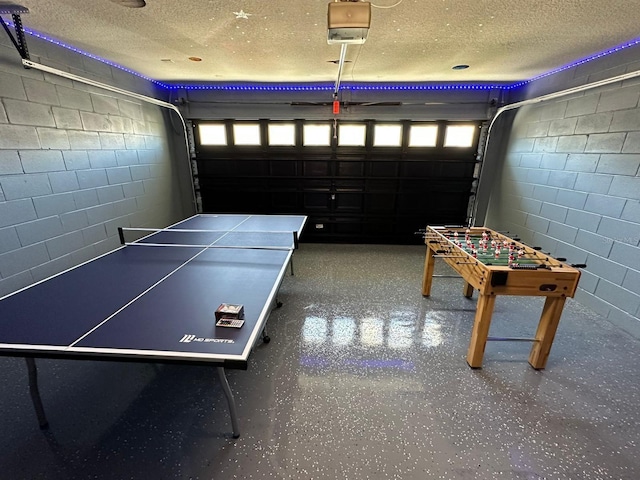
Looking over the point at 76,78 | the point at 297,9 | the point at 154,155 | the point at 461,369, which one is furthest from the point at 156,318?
the point at 154,155

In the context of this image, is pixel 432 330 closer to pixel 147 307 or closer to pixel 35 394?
pixel 147 307

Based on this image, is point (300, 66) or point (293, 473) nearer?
point (293, 473)

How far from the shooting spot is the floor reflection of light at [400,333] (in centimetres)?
226

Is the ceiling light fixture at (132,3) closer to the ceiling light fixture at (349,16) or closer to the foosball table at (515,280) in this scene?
the ceiling light fixture at (349,16)

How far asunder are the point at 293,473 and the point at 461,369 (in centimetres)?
132

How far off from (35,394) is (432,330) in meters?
2.66

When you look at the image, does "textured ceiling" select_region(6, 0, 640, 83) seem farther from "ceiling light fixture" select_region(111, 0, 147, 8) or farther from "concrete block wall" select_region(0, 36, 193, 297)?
"concrete block wall" select_region(0, 36, 193, 297)

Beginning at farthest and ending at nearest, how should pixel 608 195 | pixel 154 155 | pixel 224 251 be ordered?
pixel 154 155, pixel 608 195, pixel 224 251

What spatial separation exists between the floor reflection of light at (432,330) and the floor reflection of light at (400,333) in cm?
11

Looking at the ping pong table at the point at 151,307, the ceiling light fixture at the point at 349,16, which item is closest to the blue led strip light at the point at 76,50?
the ping pong table at the point at 151,307

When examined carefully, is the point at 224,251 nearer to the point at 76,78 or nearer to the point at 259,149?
the point at 76,78

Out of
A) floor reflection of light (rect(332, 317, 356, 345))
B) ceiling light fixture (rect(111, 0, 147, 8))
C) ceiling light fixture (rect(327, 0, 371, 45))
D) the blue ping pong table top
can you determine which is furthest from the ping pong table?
ceiling light fixture (rect(111, 0, 147, 8))

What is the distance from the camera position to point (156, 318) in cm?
130

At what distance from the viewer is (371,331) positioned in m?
2.43
